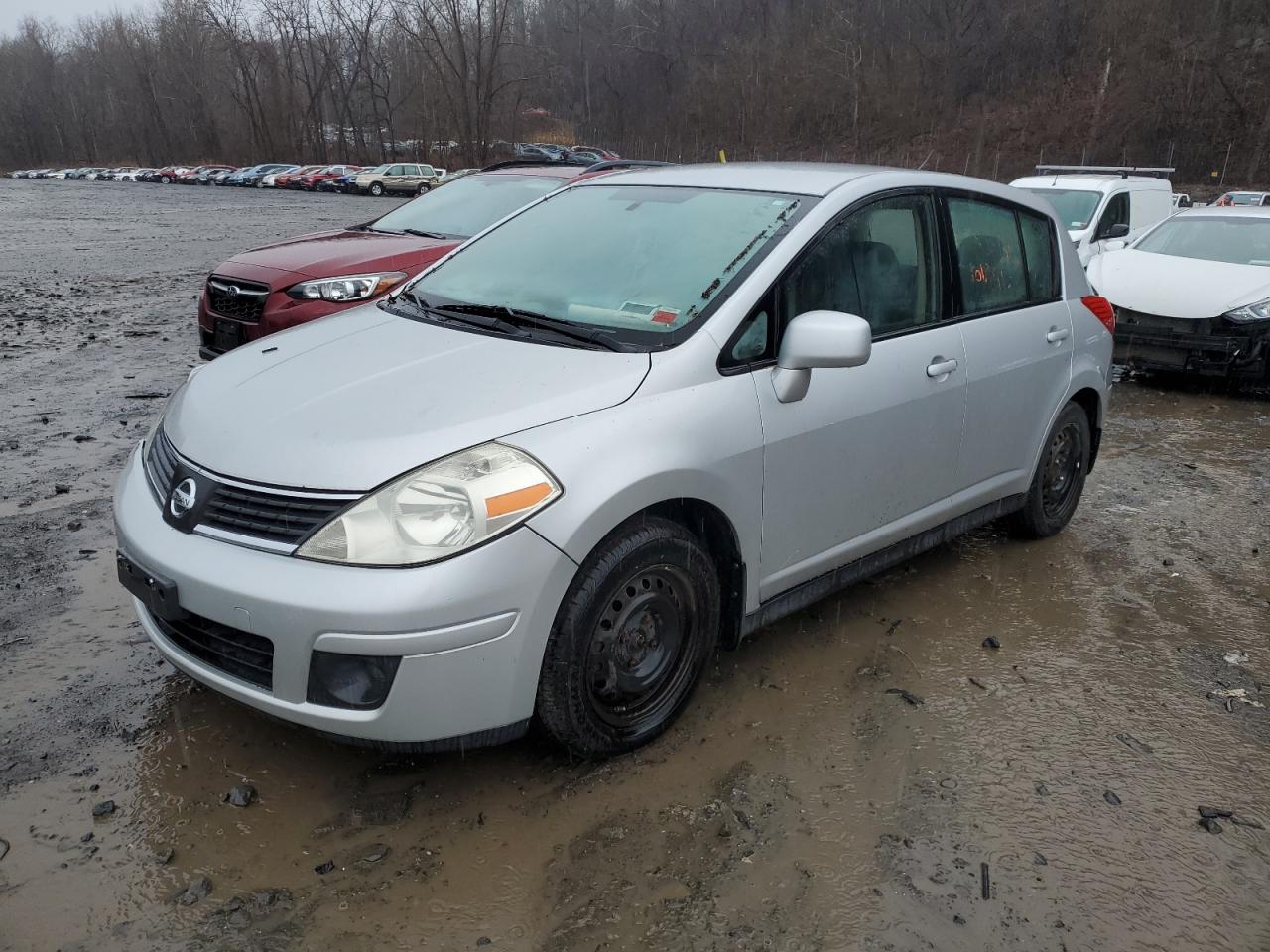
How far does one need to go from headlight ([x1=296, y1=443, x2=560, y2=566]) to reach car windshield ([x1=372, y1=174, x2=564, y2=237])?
207 inches

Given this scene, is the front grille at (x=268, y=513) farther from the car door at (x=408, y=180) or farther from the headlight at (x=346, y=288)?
the car door at (x=408, y=180)

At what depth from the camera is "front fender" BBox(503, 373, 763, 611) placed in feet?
8.38

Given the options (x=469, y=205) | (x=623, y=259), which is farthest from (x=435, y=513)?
(x=469, y=205)

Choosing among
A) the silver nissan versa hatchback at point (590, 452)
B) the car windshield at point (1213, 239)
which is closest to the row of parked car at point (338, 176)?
the car windshield at point (1213, 239)

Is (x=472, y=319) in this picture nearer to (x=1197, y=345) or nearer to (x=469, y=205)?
(x=469, y=205)

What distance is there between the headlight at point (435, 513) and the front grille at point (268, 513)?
5 centimetres

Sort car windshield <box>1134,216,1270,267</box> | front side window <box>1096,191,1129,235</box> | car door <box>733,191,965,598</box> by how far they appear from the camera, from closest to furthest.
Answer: car door <box>733,191,965,598</box>
car windshield <box>1134,216,1270,267</box>
front side window <box>1096,191,1129,235</box>

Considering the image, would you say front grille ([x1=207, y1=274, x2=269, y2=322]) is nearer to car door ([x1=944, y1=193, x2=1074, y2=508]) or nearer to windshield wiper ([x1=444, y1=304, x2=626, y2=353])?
windshield wiper ([x1=444, y1=304, x2=626, y2=353])

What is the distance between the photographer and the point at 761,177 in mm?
3689

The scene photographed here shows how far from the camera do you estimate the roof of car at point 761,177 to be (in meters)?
3.53

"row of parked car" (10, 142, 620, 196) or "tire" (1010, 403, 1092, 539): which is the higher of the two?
"row of parked car" (10, 142, 620, 196)

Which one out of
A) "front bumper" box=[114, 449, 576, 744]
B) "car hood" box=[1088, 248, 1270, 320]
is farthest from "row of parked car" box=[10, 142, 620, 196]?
"front bumper" box=[114, 449, 576, 744]

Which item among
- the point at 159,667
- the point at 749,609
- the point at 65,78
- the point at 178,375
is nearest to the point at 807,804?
the point at 749,609

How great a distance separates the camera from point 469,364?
2943 millimetres
